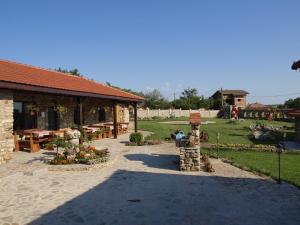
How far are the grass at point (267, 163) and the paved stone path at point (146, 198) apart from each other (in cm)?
68

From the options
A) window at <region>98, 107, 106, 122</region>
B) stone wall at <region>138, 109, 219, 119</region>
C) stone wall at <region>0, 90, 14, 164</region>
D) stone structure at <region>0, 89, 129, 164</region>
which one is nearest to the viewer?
stone wall at <region>0, 90, 14, 164</region>

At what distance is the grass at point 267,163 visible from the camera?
34.9 feet

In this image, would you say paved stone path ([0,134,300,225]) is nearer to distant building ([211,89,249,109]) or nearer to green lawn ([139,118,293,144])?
green lawn ([139,118,293,144])

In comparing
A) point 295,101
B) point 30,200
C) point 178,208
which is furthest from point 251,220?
point 295,101

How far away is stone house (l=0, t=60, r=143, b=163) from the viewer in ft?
42.8

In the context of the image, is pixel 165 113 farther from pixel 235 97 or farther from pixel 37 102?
pixel 37 102

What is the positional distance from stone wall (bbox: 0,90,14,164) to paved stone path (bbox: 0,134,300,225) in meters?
2.69

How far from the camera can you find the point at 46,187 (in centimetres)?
907

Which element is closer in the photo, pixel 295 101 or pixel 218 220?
pixel 218 220

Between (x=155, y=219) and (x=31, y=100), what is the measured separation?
38.7ft

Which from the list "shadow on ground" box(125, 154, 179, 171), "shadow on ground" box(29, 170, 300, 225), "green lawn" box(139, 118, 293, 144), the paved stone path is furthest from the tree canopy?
"shadow on ground" box(29, 170, 300, 225)

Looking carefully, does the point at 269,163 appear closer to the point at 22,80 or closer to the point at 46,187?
the point at 46,187

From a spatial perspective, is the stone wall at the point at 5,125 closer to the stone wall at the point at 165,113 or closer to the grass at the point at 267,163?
the grass at the point at 267,163

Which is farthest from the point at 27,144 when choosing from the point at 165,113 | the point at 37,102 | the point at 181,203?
the point at 165,113
